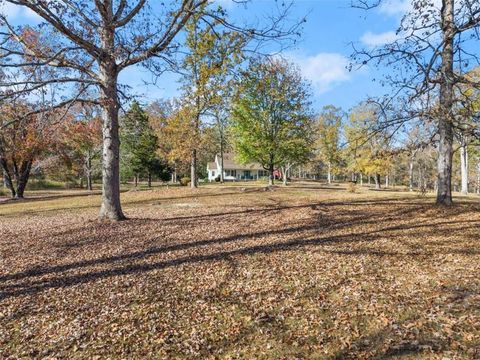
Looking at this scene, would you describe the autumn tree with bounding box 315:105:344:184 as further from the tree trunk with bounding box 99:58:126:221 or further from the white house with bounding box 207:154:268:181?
the tree trunk with bounding box 99:58:126:221

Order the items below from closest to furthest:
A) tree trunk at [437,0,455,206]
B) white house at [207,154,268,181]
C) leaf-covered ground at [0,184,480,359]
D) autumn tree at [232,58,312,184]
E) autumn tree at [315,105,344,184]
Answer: leaf-covered ground at [0,184,480,359]
tree trunk at [437,0,455,206]
autumn tree at [232,58,312,184]
autumn tree at [315,105,344,184]
white house at [207,154,268,181]

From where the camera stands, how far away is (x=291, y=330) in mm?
4277

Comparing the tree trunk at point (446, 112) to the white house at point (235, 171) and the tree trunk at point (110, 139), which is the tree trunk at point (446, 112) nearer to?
the tree trunk at point (110, 139)

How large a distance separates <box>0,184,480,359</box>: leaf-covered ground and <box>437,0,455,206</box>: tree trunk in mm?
1468

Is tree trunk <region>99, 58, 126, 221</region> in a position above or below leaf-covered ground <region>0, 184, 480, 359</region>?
above

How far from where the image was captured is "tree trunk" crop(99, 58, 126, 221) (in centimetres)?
1053

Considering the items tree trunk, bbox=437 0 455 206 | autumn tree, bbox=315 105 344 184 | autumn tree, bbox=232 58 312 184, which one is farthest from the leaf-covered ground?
autumn tree, bbox=315 105 344 184

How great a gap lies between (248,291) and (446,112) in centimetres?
752

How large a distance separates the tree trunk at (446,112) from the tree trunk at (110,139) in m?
9.54

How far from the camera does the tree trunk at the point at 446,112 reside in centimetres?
950

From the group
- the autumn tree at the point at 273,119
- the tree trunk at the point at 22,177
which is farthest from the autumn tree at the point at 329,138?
the tree trunk at the point at 22,177

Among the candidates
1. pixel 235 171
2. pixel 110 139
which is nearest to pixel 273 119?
pixel 110 139

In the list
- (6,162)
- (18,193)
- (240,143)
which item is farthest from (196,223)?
(6,162)

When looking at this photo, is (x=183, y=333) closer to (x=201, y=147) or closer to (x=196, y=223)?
(x=196, y=223)
